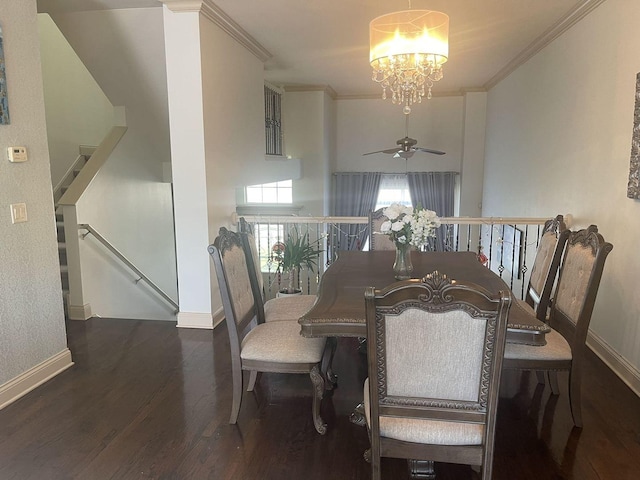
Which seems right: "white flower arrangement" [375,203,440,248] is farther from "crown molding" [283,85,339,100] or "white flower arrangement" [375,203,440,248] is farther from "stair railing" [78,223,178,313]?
"crown molding" [283,85,339,100]

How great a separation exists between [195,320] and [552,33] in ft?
14.3

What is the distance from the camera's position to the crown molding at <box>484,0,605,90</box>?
3.79 metres

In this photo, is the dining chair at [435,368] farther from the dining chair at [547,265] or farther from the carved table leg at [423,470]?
the dining chair at [547,265]

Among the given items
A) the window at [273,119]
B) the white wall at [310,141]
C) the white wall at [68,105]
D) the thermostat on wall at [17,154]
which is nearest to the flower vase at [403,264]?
the thermostat on wall at [17,154]

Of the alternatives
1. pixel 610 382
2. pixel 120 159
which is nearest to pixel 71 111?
pixel 120 159

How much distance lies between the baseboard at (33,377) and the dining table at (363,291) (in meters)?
1.88

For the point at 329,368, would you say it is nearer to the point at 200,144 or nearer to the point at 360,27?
the point at 200,144

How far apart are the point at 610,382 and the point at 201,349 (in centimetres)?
290

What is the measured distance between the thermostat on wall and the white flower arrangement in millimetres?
2248

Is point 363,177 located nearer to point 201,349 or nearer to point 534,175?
point 534,175

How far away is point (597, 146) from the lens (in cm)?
364

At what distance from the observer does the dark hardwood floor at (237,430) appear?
7.22 feet

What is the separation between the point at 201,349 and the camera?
368 cm

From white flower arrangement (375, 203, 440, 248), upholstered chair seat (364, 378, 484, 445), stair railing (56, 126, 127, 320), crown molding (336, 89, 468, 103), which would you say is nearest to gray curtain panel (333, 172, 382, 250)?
crown molding (336, 89, 468, 103)
